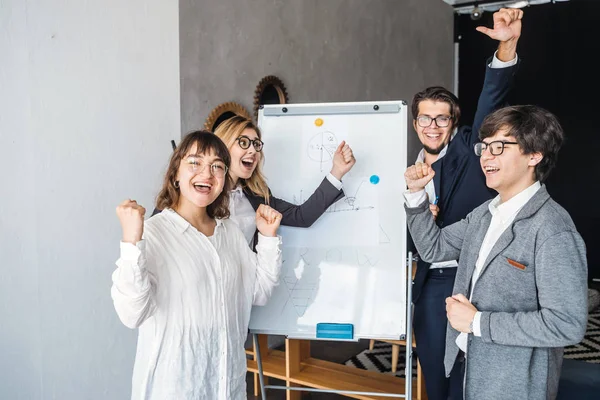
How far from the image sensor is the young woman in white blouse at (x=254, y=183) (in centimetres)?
226

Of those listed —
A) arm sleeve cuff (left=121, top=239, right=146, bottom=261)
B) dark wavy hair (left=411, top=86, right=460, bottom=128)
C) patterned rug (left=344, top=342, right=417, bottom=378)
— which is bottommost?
patterned rug (left=344, top=342, right=417, bottom=378)

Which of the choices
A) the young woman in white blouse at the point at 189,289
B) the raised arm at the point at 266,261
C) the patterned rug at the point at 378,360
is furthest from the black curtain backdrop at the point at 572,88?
the young woman in white blouse at the point at 189,289

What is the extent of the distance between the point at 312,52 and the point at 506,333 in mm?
3503

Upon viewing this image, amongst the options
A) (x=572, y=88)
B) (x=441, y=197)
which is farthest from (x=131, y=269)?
(x=572, y=88)

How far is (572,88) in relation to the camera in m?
6.65

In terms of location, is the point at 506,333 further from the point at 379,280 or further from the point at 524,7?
the point at 524,7

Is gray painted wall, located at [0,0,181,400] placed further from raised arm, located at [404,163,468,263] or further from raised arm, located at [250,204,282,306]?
raised arm, located at [404,163,468,263]

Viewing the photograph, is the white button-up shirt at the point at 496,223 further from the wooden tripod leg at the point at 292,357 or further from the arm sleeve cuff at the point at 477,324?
the wooden tripod leg at the point at 292,357

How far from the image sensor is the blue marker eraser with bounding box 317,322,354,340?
90.6 inches

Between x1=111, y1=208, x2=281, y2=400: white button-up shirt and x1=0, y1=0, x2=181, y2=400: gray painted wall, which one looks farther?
x1=0, y1=0, x2=181, y2=400: gray painted wall

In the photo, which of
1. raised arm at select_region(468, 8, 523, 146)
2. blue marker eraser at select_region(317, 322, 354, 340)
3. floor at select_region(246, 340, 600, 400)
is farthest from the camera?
floor at select_region(246, 340, 600, 400)

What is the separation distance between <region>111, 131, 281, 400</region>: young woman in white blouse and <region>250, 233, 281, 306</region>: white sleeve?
0.33 feet

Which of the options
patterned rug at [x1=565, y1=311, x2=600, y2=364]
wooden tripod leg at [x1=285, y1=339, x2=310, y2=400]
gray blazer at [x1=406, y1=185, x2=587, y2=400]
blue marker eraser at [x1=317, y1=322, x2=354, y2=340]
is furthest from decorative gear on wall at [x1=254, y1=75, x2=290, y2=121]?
patterned rug at [x1=565, y1=311, x2=600, y2=364]

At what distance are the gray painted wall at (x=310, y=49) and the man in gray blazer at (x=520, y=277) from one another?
7.11 ft
